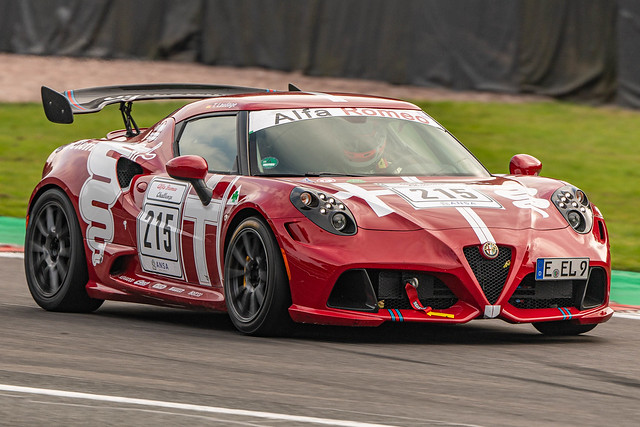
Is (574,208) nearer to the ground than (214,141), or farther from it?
nearer to the ground

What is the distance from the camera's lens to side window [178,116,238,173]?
25.8 feet

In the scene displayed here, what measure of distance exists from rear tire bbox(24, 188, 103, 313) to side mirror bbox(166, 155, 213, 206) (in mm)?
1334

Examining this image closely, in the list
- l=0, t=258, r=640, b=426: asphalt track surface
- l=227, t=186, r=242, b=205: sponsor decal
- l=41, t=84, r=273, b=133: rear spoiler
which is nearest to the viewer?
l=0, t=258, r=640, b=426: asphalt track surface

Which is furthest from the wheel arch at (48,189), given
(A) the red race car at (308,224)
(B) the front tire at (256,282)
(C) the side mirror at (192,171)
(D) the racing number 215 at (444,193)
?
(D) the racing number 215 at (444,193)

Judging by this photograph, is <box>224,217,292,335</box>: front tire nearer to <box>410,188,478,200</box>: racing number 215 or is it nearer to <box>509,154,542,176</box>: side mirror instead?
<box>410,188,478,200</box>: racing number 215

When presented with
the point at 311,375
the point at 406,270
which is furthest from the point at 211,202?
the point at 311,375

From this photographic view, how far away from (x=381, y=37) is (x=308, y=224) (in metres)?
16.1

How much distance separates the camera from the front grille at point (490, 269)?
6.87 meters

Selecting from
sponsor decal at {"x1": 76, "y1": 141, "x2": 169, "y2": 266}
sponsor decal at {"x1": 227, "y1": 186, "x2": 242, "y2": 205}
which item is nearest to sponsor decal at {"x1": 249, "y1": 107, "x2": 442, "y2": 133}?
sponsor decal at {"x1": 227, "y1": 186, "x2": 242, "y2": 205}

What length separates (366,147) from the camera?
7.94 m

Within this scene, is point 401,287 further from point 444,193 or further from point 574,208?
point 574,208

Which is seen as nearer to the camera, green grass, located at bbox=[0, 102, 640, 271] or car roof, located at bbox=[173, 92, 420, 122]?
car roof, located at bbox=[173, 92, 420, 122]

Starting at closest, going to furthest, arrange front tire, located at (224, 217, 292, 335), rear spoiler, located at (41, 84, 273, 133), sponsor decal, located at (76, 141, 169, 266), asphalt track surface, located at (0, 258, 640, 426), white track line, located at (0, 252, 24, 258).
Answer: asphalt track surface, located at (0, 258, 640, 426) → front tire, located at (224, 217, 292, 335) → sponsor decal, located at (76, 141, 169, 266) → rear spoiler, located at (41, 84, 273, 133) → white track line, located at (0, 252, 24, 258)

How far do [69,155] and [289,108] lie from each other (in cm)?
170
